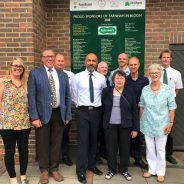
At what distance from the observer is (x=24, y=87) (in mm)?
4379

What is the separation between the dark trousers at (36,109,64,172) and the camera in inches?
179

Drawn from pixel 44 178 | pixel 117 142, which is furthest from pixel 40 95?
pixel 117 142

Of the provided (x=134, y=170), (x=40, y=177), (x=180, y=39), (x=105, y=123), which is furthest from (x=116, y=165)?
(x=180, y=39)

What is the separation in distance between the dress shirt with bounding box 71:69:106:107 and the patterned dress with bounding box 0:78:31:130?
0.86 meters

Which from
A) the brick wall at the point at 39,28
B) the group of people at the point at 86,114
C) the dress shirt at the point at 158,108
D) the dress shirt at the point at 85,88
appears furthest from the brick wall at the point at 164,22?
the brick wall at the point at 39,28

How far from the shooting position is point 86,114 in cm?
466

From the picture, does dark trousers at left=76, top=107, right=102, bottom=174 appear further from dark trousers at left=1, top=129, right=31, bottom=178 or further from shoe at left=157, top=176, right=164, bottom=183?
shoe at left=157, top=176, right=164, bottom=183

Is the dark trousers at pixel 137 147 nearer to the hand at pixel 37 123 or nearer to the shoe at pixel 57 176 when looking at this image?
the shoe at pixel 57 176

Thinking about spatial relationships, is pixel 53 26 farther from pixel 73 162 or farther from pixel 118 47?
pixel 73 162

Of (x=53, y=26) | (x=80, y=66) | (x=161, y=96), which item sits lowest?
(x=161, y=96)

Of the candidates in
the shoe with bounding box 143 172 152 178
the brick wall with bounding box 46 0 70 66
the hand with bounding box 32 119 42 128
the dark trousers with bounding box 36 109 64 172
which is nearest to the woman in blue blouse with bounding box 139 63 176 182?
the shoe with bounding box 143 172 152 178

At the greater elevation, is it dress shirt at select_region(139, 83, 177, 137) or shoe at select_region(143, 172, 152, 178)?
dress shirt at select_region(139, 83, 177, 137)

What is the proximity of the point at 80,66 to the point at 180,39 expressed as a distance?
206 cm

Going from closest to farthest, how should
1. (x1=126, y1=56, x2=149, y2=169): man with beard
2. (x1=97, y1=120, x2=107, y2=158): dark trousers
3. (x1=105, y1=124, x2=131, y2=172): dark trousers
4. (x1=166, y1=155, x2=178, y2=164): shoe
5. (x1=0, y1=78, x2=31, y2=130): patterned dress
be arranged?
(x1=0, y1=78, x2=31, y2=130): patterned dress < (x1=105, y1=124, x2=131, y2=172): dark trousers < (x1=126, y1=56, x2=149, y2=169): man with beard < (x1=97, y1=120, x2=107, y2=158): dark trousers < (x1=166, y1=155, x2=178, y2=164): shoe
